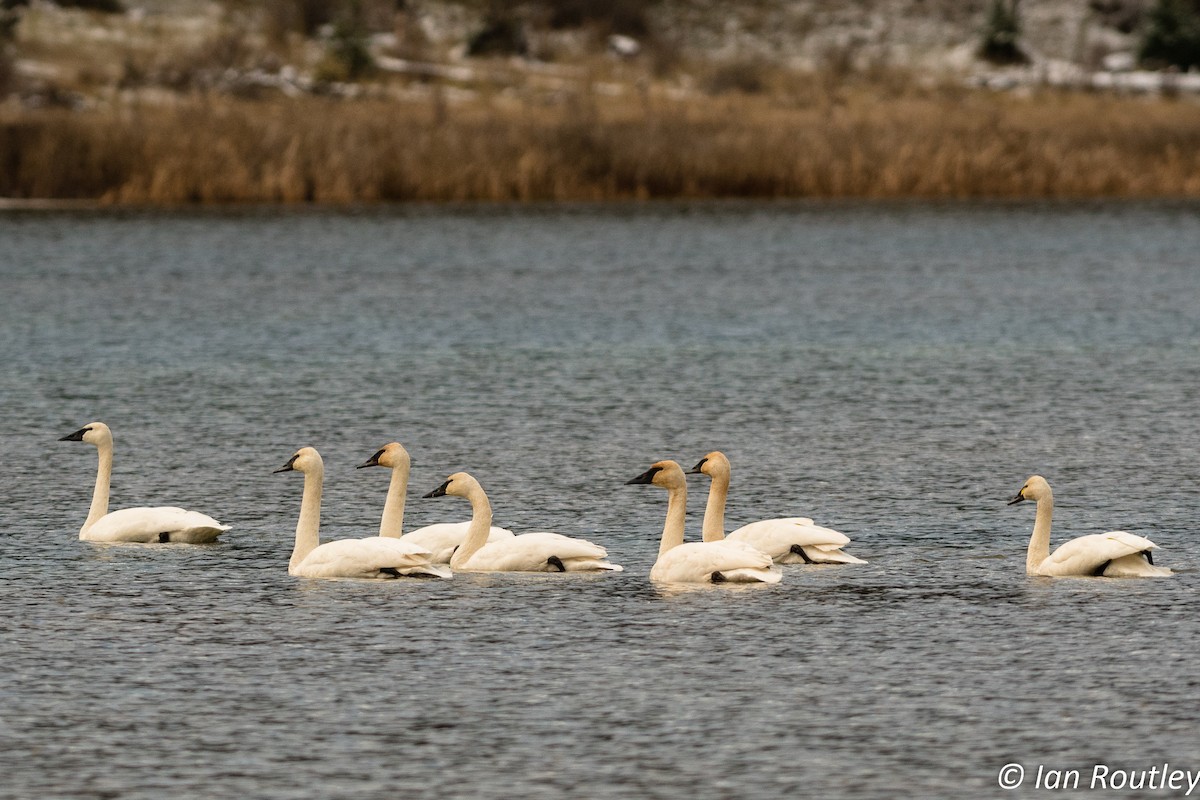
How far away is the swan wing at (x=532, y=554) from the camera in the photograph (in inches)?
521

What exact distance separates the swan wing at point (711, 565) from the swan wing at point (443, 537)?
4.00 feet

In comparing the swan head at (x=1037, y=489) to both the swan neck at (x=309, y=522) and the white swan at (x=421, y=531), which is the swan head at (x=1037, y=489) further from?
the swan neck at (x=309, y=522)

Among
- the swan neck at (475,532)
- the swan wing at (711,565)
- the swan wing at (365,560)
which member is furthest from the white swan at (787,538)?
the swan wing at (365,560)

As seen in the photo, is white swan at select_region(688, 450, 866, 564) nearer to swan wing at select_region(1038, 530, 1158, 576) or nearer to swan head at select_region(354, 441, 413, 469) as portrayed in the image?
swan wing at select_region(1038, 530, 1158, 576)

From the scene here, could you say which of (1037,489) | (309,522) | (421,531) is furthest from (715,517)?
(309,522)

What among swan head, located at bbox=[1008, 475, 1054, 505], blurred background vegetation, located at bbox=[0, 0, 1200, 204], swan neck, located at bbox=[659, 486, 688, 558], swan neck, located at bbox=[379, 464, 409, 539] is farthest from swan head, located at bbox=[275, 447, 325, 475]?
blurred background vegetation, located at bbox=[0, 0, 1200, 204]

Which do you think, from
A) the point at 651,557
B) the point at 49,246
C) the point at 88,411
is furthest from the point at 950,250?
the point at 651,557

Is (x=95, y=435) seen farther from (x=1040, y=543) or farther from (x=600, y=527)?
(x=1040, y=543)

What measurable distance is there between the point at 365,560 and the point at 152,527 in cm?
201

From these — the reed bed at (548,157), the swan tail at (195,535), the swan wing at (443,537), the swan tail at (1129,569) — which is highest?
the swan tail at (1129,569)

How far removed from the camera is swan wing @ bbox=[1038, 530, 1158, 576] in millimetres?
12820

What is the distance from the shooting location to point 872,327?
92.9 ft

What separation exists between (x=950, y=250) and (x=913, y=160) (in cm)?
459

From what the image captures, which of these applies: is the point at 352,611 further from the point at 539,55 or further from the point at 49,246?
the point at 539,55
